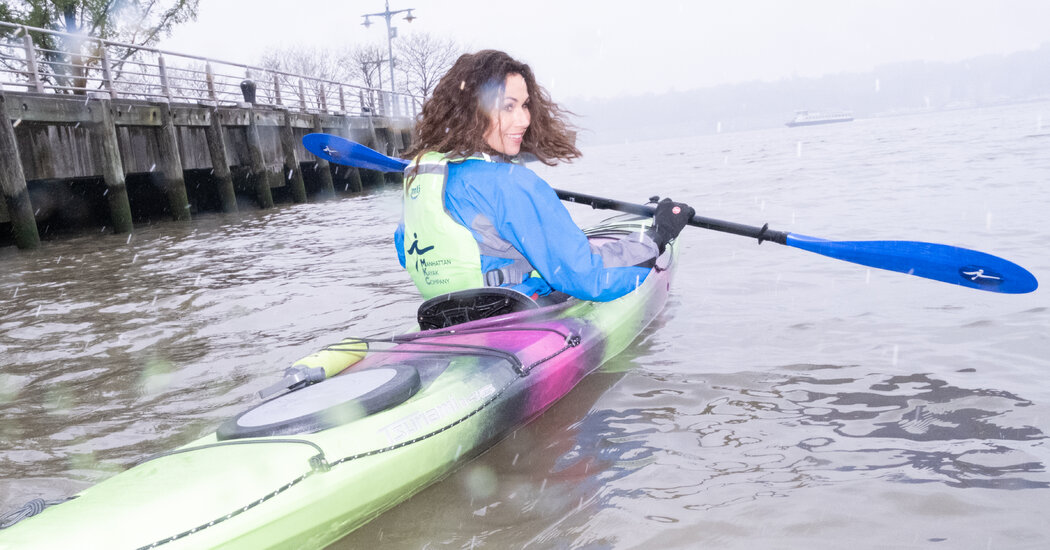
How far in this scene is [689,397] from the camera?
3.35 meters

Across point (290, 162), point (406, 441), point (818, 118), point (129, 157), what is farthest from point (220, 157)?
point (818, 118)

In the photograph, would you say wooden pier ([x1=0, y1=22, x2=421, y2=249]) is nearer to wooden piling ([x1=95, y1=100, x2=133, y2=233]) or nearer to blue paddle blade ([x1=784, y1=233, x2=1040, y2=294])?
wooden piling ([x1=95, y1=100, x2=133, y2=233])

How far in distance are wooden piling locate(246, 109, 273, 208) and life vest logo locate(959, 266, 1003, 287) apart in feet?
41.8

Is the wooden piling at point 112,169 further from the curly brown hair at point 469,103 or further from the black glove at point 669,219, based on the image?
the black glove at point 669,219

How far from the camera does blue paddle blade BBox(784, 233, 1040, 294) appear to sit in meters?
3.66

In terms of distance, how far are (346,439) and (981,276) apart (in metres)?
3.14

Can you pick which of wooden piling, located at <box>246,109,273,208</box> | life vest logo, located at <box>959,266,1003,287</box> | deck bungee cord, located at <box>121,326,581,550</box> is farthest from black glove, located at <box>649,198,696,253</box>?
wooden piling, located at <box>246,109,273,208</box>

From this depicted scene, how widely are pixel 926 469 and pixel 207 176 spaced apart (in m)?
14.3

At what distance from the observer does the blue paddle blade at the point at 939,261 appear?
3660 mm

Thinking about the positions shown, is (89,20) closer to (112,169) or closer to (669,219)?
(112,169)

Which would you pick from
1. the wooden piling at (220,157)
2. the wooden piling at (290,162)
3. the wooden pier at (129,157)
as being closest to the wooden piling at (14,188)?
the wooden pier at (129,157)

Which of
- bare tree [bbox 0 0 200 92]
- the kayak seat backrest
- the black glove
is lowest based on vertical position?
the kayak seat backrest

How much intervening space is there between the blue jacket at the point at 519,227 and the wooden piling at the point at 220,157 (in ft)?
36.5

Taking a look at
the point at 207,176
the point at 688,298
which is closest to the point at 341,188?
the point at 207,176
